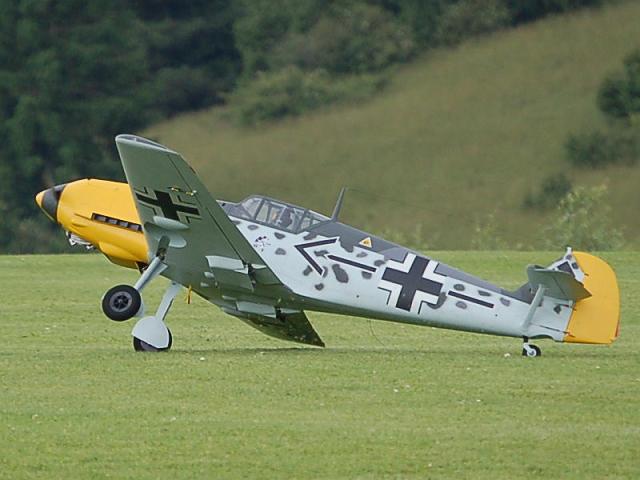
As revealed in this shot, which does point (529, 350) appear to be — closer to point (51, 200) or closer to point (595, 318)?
point (595, 318)

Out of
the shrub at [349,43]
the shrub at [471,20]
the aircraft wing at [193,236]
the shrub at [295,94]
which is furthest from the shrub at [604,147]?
the aircraft wing at [193,236]

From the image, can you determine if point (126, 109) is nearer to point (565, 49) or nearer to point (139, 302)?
point (565, 49)

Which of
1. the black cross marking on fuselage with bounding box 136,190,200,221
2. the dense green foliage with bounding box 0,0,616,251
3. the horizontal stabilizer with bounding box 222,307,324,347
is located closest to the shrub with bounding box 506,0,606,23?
the dense green foliage with bounding box 0,0,616,251

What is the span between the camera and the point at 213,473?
9422 mm

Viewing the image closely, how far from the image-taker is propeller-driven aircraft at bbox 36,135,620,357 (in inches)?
541

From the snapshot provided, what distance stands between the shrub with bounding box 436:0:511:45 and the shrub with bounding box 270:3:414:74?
0.90 metres

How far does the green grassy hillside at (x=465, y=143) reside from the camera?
28062 mm

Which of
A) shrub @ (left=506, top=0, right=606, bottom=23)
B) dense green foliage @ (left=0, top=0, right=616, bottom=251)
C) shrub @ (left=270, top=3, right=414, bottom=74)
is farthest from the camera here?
dense green foliage @ (left=0, top=0, right=616, bottom=251)

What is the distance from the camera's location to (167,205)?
14.1 m

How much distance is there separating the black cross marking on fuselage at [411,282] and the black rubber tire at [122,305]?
7.04 ft

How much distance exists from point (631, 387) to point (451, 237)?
17171 mm

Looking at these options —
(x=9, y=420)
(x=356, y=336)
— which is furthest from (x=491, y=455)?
(x=356, y=336)

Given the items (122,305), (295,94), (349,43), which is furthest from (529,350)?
(349,43)

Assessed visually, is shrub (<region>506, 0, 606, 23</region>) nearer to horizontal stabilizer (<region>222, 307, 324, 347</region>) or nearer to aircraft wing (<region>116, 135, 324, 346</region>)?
horizontal stabilizer (<region>222, 307, 324, 347</region>)
